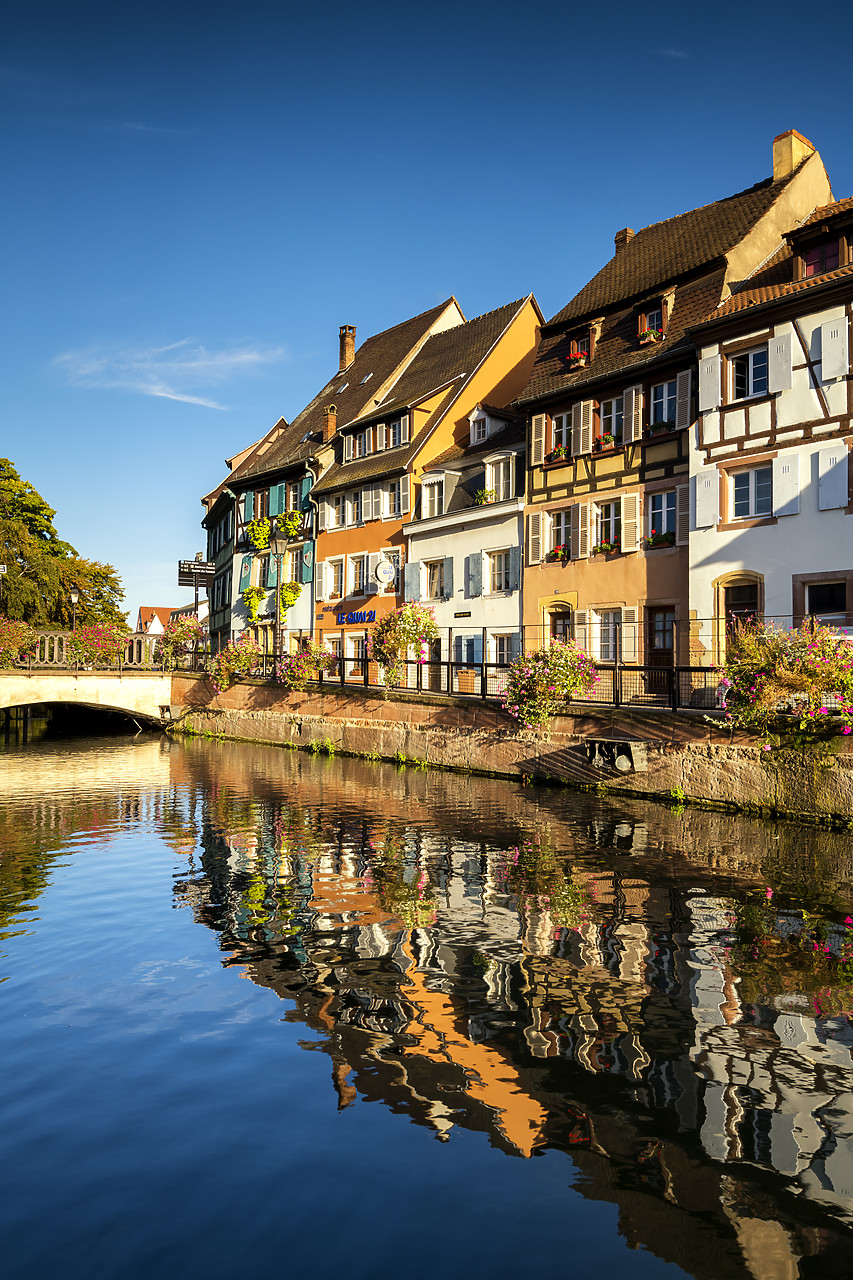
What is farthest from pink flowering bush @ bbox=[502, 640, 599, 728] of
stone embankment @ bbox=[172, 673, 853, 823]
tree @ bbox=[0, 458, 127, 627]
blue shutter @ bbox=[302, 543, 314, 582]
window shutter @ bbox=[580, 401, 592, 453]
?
tree @ bbox=[0, 458, 127, 627]

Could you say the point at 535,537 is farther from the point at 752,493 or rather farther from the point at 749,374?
the point at 749,374

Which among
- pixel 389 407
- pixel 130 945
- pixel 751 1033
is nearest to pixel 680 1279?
pixel 751 1033

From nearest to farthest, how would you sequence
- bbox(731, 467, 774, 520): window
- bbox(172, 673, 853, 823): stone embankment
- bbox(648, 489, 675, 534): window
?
bbox(172, 673, 853, 823): stone embankment → bbox(731, 467, 774, 520): window → bbox(648, 489, 675, 534): window

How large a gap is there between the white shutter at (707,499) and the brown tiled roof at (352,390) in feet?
68.1

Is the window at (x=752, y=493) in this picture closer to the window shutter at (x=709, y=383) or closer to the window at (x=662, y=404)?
the window shutter at (x=709, y=383)

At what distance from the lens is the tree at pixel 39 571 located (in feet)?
142

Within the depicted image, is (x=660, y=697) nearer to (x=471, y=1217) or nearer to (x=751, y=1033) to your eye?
(x=751, y=1033)

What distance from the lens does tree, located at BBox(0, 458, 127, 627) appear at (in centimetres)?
4316

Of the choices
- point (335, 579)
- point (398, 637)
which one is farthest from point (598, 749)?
point (335, 579)

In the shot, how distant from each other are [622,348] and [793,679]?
553 inches

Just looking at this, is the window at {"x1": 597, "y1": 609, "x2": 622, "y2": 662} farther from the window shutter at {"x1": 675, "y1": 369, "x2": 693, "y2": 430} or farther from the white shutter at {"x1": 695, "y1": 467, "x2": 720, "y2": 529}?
the window shutter at {"x1": 675, "y1": 369, "x2": 693, "y2": 430}

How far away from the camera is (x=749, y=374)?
21750 mm

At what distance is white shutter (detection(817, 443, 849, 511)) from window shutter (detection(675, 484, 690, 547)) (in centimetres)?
383

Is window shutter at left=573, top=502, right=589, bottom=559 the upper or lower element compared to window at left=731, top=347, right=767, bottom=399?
lower
